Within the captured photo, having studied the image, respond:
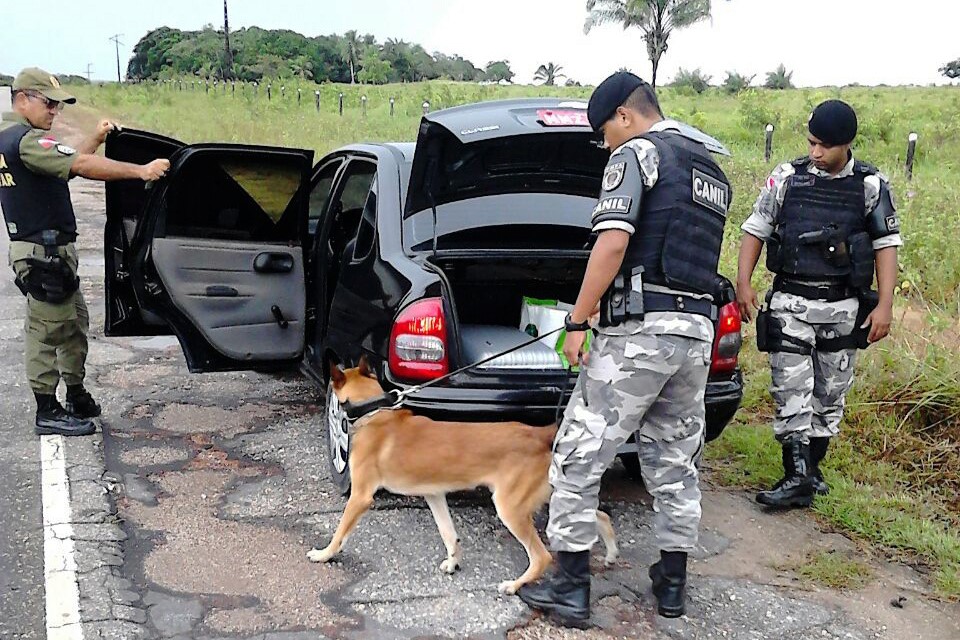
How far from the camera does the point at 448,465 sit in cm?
327

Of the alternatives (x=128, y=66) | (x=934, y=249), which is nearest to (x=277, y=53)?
(x=128, y=66)

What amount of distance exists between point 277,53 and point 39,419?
7369 cm

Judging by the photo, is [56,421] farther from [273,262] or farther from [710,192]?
[710,192]

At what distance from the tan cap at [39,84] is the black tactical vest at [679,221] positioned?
3.21 meters

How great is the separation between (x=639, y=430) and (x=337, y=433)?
5.01 ft

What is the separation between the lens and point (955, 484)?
13.8 feet

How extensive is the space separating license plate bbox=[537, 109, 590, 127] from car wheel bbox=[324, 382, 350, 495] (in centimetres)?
153

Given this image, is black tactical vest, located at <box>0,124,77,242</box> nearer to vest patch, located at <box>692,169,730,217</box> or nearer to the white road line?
the white road line

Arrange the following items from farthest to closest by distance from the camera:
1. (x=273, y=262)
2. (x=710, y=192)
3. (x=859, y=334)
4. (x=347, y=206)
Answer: (x=273, y=262) → (x=347, y=206) → (x=859, y=334) → (x=710, y=192)

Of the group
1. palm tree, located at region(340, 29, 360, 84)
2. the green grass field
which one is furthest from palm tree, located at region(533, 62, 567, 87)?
the green grass field

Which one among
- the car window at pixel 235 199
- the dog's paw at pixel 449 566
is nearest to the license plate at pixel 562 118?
the car window at pixel 235 199

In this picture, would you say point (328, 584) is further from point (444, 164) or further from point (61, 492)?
point (444, 164)

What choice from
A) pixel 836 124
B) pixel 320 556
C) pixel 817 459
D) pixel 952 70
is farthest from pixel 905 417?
pixel 952 70

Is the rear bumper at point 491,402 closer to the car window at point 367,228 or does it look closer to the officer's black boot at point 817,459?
the car window at point 367,228
